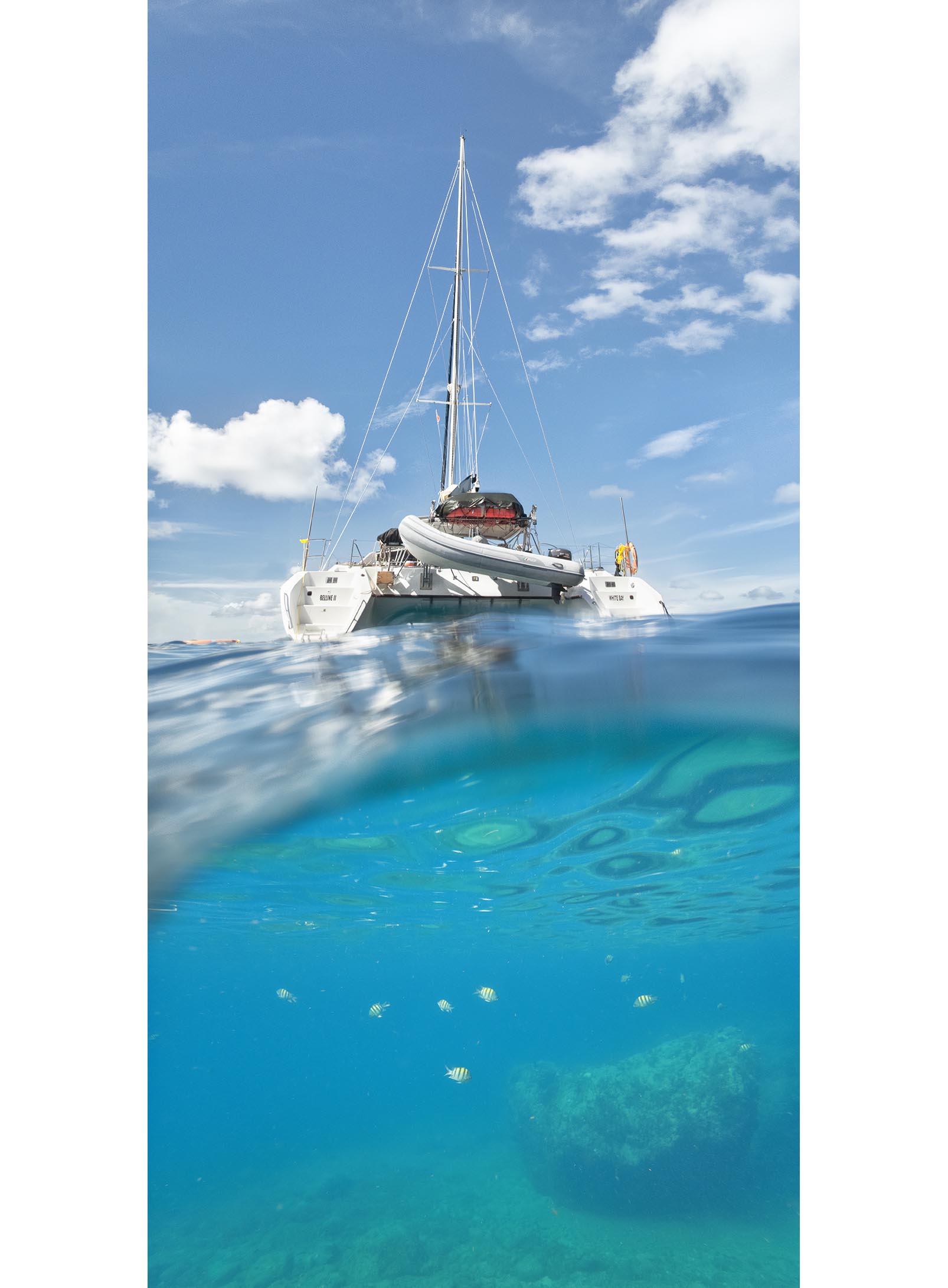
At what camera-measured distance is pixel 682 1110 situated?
27.0 feet

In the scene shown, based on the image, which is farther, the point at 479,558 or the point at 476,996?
the point at 476,996

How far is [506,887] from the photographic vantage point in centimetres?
869

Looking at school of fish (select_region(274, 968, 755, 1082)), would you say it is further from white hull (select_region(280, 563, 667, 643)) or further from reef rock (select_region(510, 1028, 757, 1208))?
white hull (select_region(280, 563, 667, 643))

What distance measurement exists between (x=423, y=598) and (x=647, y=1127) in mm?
11439

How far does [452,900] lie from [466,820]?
2.83 m

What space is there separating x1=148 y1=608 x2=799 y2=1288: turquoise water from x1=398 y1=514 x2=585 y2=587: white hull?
1.19 meters

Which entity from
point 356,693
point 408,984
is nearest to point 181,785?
point 356,693

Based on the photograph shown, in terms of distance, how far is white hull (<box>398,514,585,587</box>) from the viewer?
12289mm

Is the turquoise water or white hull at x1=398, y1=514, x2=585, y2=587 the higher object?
white hull at x1=398, y1=514, x2=585, y2=587

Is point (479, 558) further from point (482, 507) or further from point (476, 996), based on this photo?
point (476, 996)

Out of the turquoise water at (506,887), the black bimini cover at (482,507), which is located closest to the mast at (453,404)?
the black bimini cover at (482,507)

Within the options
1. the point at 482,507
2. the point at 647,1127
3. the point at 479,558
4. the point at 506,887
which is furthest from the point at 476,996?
the point at 482,507

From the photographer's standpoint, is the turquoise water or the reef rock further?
the reef rock

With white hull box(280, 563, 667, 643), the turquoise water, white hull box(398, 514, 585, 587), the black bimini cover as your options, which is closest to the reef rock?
the turquoise water
